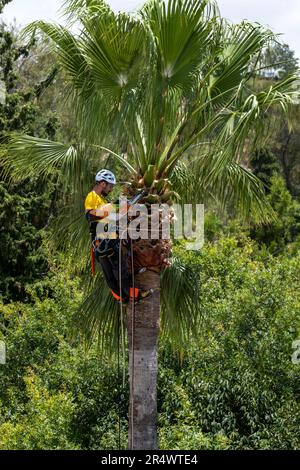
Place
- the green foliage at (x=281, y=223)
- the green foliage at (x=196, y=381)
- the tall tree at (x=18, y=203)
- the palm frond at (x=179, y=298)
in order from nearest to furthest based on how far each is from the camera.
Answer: the palm frond at (x=179, y=298) → the green foliage at (x=196, y=381) → the tall tree at (x=18, y=203) → the green foliage at (x=281, y=223)

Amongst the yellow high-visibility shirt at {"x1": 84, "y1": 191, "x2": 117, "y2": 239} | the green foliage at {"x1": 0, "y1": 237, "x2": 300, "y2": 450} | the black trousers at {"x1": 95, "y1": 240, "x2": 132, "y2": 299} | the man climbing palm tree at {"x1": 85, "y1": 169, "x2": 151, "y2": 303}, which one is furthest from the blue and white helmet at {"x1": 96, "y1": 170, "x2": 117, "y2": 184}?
the green foliage at {"x1": 0, "y1": 237, "x2": 300, "y2": 450}

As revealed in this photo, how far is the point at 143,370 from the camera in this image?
335 inches

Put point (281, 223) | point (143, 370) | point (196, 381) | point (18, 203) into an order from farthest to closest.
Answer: point (281, 223)
point (18, 203)
point (196, 381)
point (143, 370)

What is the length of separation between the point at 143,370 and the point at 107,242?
139cm

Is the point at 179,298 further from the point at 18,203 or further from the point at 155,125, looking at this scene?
the point at 18,203

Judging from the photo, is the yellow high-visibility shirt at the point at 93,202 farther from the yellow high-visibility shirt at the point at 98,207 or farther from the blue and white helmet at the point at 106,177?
the blue and white helmet at the point at 106,177

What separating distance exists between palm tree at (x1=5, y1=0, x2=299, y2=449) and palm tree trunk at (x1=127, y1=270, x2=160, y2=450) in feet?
0.03

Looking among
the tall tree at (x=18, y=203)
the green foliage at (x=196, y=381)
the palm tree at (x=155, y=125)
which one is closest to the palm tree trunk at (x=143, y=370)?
the palm tree at (x=155, y=125)

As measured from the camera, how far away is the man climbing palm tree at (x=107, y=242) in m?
8.16

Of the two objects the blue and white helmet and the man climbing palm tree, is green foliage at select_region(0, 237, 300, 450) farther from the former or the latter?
the blue and white helmet

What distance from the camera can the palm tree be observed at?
8156 millimetres

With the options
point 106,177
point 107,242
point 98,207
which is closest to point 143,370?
point 107,242

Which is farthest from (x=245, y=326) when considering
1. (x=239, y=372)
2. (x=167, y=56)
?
(x=167, y=56)
